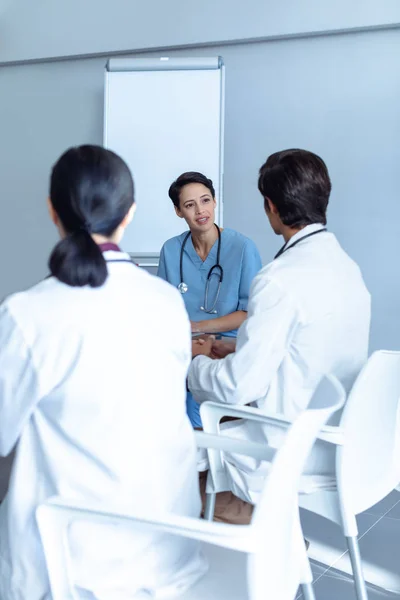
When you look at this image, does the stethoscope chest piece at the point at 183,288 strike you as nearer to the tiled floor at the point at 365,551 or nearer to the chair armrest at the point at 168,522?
the tiled floor at the point at 365,551

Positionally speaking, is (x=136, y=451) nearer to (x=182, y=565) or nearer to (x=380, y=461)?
(x=182, y=565)

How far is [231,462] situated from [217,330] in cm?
82

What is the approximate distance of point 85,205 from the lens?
3.75ft

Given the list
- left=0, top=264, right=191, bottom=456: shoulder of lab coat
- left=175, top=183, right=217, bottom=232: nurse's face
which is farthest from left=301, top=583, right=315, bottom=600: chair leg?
left=175, top=183, right=217, bottom=232: nurse's face

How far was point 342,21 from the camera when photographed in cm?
380

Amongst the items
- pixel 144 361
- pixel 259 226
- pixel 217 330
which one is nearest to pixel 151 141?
pixel 259 226

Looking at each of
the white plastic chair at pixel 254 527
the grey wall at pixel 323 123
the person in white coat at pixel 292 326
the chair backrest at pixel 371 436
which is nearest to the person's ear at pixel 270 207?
the person in white coat at pixel 292 326

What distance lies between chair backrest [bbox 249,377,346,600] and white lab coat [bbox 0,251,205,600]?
17 centimetres

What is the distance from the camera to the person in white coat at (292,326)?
5.55 feet

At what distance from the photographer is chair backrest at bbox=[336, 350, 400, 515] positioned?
1526 mm

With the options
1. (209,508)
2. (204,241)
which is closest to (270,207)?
(209,508)

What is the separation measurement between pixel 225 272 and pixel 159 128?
5.54 feet

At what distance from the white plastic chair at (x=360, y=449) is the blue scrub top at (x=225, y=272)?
92 centimetres

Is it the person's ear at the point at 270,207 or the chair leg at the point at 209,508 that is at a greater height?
the person's ear at the point at 270,207
